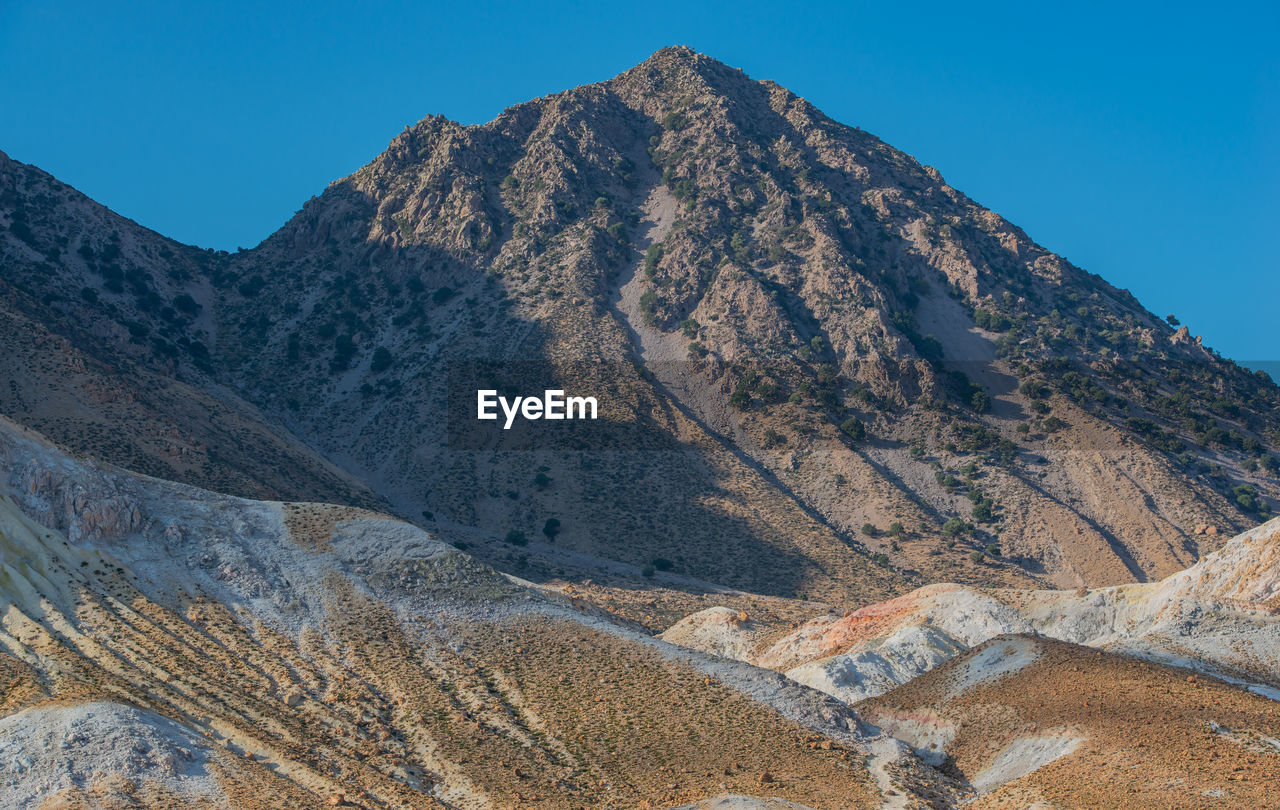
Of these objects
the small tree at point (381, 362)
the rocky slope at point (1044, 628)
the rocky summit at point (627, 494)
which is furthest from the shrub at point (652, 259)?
the rocky slope at point (1044, 628)

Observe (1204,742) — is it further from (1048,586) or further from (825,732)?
(1048,586)

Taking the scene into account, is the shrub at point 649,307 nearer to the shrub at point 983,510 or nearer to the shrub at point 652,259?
the shrub at point 652,259

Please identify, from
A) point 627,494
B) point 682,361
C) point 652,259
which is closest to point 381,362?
point 682,361

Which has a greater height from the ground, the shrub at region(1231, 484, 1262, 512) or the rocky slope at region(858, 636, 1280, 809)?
the shrub at region(1231, 484, 1262, 512)

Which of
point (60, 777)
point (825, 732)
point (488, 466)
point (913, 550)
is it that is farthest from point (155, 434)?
point (913, 550)

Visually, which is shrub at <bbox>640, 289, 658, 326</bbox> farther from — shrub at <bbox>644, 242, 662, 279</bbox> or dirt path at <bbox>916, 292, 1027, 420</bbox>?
dirt path at <bbox>916, 292, 1027, 420</bbox>

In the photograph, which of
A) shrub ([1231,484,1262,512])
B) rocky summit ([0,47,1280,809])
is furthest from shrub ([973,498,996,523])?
shrub ([1231,484,1262,512])
